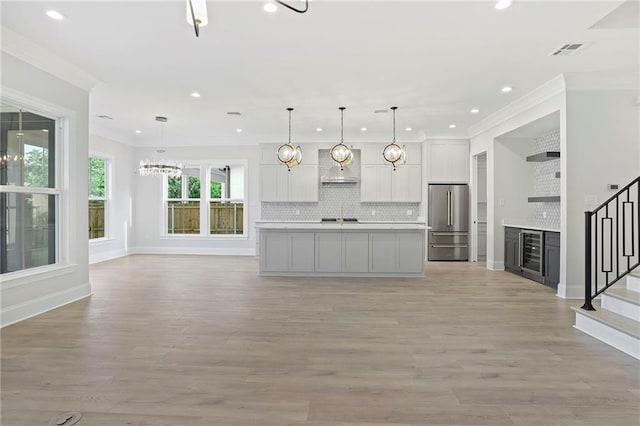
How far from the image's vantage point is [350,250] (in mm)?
6164

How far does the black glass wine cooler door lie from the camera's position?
5.65 meters

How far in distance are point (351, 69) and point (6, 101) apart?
3795mm

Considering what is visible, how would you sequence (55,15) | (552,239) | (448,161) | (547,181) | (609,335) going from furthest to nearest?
1. (448,161)
2. (547,181)
3. (552,239)
4. (55,15)
5. (609,335)

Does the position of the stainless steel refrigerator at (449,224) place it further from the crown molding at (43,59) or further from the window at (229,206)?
the crown molding at (43,59)

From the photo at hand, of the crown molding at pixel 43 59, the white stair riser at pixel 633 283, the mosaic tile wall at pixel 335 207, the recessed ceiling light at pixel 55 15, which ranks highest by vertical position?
the recessed ceiling light at pixel 55 15

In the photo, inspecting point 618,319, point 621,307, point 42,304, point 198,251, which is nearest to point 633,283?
point 621,307

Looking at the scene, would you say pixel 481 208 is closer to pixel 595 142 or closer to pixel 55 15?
pixel 595 142

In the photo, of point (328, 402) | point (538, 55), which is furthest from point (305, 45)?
point (328, 402)

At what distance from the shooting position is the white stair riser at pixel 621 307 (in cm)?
326

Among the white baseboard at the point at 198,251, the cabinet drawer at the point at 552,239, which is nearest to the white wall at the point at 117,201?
the white baseboard at the point at 198,251

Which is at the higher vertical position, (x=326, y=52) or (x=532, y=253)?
(x=326, y=52)

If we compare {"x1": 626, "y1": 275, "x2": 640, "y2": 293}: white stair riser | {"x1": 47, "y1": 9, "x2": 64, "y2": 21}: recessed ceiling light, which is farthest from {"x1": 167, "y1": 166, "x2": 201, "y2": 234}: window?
{"x1": 626, "y1": 275, "x2": 640, "y2": 293}: white stair riser

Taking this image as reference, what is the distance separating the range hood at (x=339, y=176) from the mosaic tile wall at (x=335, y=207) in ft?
0.40

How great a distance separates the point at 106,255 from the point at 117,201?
4.41ft
